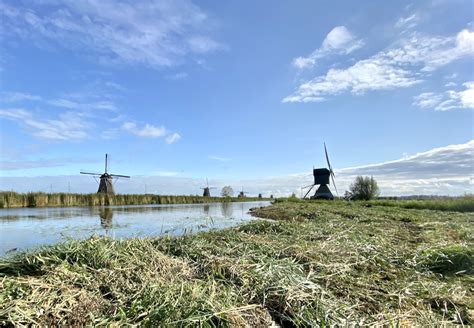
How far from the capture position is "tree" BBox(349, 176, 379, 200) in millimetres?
55750

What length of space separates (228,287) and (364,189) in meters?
57.5

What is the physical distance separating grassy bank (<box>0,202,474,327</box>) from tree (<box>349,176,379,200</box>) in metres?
54.0

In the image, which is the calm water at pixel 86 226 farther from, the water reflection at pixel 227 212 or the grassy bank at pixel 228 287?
the water reflection at pixel 227 212

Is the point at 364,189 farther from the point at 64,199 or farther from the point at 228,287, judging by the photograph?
the point at 228,287

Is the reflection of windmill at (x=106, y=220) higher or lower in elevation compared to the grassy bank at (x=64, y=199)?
lower

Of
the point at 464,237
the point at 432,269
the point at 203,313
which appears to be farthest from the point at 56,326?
the point at 464,237

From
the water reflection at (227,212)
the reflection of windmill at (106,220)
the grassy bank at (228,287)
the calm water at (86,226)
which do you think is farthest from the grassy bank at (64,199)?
the grassy bank at (228,287)

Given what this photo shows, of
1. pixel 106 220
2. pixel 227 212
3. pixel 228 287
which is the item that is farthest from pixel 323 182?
pixel 228 287

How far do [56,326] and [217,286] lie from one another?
4.46ft

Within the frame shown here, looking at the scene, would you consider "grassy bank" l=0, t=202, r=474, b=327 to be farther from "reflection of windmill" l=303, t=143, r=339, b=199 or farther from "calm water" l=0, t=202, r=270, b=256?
"reflection of windmill" l=303, t=143, r=339, b=199

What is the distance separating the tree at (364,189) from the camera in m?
55.8

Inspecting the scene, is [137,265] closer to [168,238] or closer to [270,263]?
[270,263]

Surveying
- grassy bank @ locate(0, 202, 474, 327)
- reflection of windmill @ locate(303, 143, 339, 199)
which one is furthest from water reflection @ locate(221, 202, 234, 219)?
reflection of windmill @ locate(303, 143, 339, 199)

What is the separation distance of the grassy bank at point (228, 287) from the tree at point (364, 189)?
5403 cm
